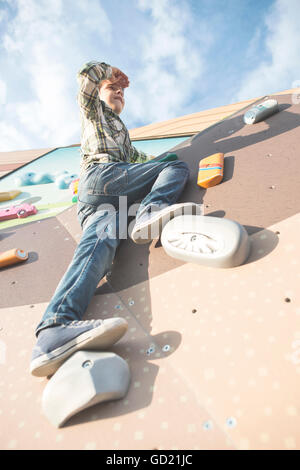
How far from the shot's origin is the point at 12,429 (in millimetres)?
590

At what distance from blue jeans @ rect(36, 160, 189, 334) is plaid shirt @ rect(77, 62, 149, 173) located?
15 cm

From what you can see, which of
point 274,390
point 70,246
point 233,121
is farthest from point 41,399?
point 233,121

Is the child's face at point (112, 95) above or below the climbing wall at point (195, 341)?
above

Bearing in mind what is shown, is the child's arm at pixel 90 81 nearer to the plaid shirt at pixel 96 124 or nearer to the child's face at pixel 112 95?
the plaid shirt at pixel 96 124

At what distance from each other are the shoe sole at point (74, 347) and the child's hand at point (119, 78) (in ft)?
4.33

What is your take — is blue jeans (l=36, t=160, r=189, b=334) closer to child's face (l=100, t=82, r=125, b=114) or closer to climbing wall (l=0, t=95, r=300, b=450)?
climbing wall (l=0, t=95, r=300, b=450)

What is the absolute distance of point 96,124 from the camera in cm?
127

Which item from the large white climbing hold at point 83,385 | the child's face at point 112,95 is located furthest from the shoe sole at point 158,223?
the child's face at point 112,95

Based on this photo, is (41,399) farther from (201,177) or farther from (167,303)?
(201,177)

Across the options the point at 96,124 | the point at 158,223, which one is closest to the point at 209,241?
the point at 158,223

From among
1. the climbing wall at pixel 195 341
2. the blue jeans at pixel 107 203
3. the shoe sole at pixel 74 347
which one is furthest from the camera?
the blue jeans at pixel 107 203

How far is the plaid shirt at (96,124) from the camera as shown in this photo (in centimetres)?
115

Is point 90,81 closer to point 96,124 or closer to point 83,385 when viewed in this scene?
point 96,124

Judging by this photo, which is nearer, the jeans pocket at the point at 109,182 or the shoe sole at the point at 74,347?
the shoe sole at the point at 74,347
